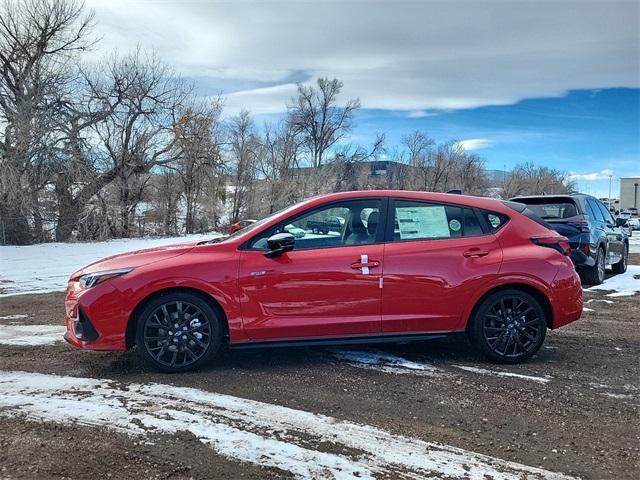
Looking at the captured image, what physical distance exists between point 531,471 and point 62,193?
22102 mm

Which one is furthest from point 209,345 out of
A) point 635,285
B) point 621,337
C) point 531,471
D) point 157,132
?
point 157,132

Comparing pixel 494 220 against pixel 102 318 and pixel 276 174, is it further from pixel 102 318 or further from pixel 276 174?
pixel 276 174

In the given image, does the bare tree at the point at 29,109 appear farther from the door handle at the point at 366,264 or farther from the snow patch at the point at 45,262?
the door handle at the point at 366,264

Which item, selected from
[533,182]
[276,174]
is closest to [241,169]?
[276,174]

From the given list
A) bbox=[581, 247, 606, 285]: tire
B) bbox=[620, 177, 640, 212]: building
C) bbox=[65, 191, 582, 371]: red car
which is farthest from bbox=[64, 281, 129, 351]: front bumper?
bbox=[620, 177, 640, 212]: building

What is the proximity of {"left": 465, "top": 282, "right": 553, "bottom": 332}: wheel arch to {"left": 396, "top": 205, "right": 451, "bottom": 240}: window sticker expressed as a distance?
68 cm

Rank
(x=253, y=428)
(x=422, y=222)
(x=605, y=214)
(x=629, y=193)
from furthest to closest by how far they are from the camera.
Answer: (x=629, y=193), (x=605, y=214), (x=422, y=222), (x=253, y=428)

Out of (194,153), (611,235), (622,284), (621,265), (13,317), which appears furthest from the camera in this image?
(194,153)

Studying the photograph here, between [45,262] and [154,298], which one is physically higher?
[154,298]

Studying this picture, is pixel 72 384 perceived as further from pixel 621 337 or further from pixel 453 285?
pixel 621 337

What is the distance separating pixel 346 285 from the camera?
15.6 feet

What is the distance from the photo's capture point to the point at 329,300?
4742mm

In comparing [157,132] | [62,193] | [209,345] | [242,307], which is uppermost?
[157,132]

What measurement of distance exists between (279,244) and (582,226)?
7079mm
